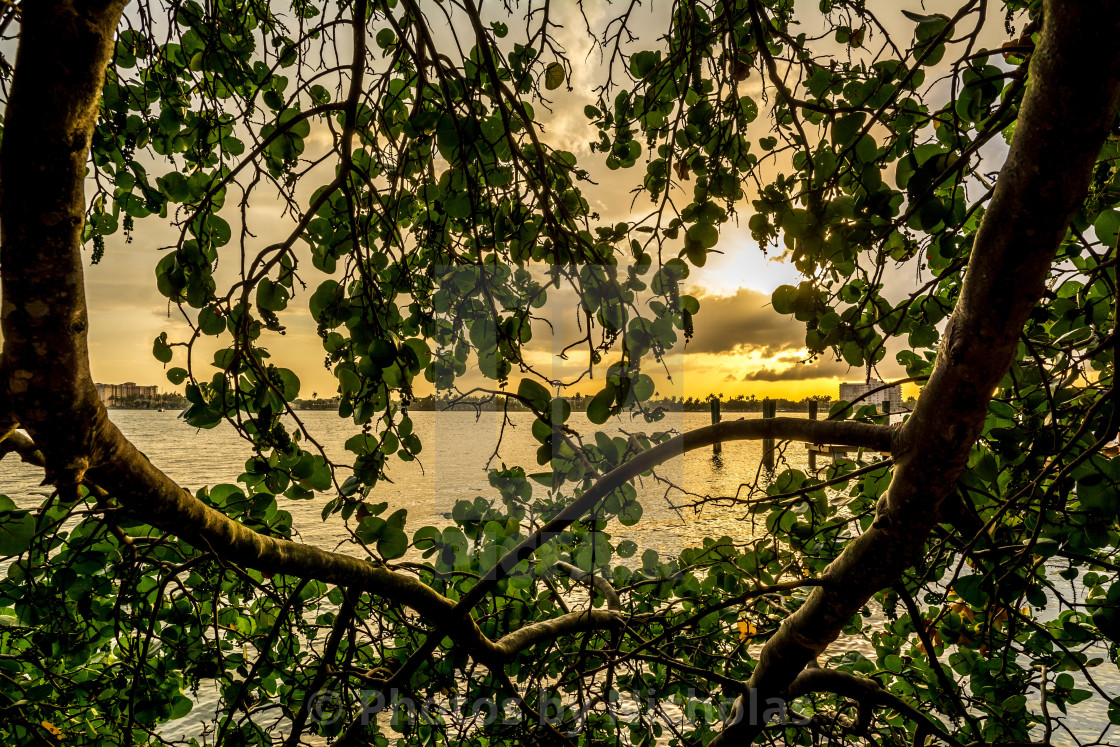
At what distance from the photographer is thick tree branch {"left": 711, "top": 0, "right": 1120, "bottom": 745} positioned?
81cm

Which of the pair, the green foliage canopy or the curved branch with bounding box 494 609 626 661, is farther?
the curved branch with bounding box 494 609 626 661

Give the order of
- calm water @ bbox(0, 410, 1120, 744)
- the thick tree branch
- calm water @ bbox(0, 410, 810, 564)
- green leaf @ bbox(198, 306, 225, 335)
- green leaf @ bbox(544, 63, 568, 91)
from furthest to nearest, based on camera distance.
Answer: calm water @ bbox(0, 410, 810, 564)
calm water @ bbox(0, 410, 1120, 744)
green leaf @ bbox(544, 63, 568, 91)
green leaf @ bbox(198, 306, 225, 335)
the thick tree branch

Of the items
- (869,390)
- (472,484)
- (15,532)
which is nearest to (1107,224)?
(869,390)

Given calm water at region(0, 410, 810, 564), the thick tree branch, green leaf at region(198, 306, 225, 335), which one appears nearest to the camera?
the thick tree branch

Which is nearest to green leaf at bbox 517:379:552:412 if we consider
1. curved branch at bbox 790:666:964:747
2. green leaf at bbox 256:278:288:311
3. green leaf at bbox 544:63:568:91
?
green leaf at bbox 256:278:288:311

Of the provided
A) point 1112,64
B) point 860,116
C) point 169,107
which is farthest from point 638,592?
point 169,107

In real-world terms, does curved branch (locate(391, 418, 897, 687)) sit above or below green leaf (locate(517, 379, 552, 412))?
below

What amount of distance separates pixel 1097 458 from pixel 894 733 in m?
1.99

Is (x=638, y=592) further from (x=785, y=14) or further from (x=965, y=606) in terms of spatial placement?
(x=785, y=14)

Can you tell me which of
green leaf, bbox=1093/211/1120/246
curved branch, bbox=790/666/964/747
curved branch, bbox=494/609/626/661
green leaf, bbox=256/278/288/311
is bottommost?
curved branch, bbox=790/666/964/747

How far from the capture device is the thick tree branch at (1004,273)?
31.9 inches

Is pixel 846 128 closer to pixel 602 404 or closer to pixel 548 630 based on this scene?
pixel 602 404

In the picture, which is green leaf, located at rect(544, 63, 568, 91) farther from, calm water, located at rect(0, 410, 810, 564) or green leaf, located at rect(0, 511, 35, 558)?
green leaf, located at rect(0, 511, 35, 558)

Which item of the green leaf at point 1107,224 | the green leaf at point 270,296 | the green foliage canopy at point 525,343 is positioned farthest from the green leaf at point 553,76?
the green leaf at point 1107,224
